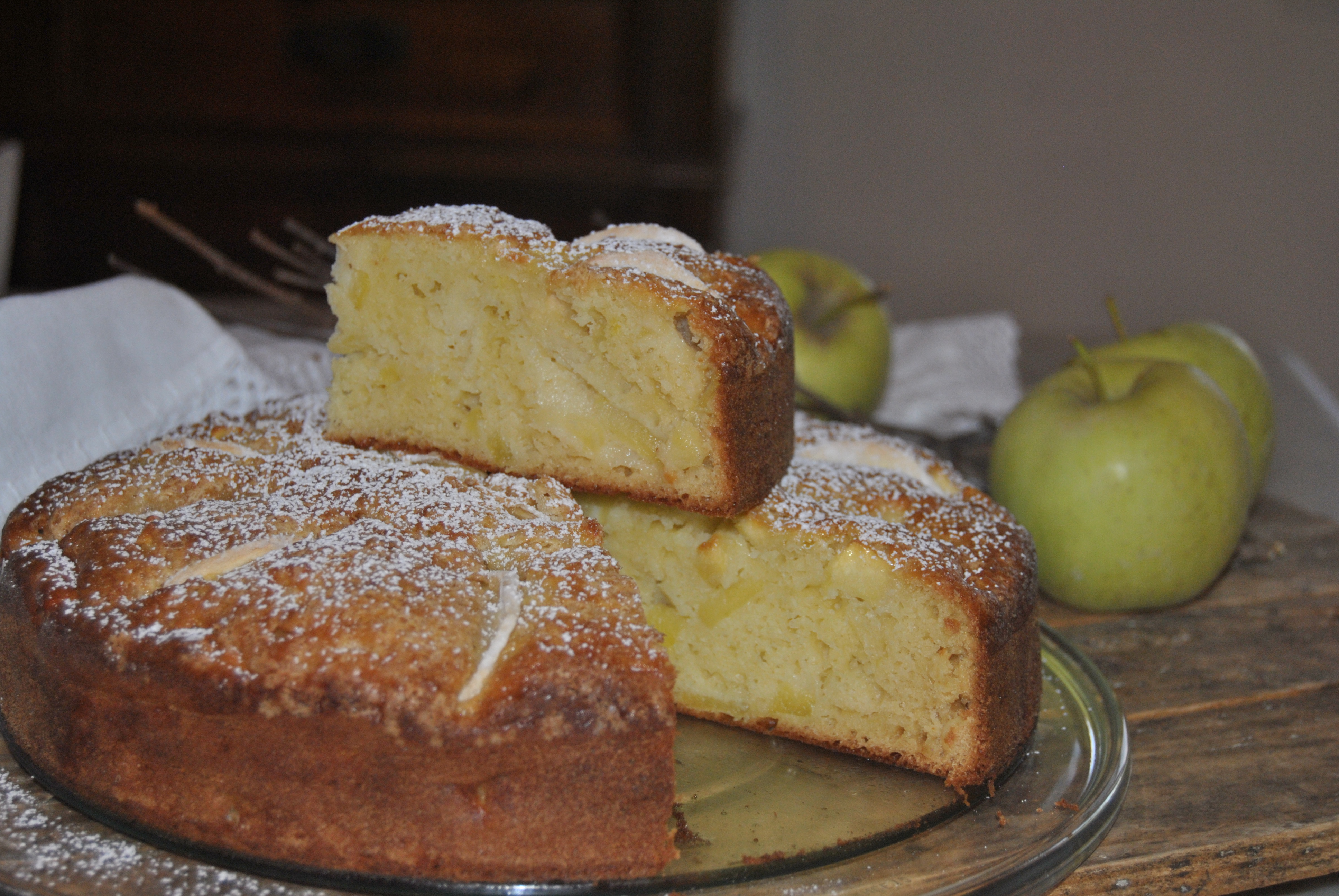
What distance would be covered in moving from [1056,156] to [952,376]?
179 cm

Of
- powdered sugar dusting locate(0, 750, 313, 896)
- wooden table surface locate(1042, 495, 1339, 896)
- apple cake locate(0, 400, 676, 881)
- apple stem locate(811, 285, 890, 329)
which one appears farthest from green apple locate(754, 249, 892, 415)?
powdered sugar dusting locate(0, 750, 313, 896)

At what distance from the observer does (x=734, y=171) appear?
17.0 feet

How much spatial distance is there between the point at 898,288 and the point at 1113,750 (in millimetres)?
3742

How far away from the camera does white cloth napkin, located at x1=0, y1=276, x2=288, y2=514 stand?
1746 millimetres

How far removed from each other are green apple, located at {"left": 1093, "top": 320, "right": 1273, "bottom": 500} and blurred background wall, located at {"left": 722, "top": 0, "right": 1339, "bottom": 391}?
1155 millimetres

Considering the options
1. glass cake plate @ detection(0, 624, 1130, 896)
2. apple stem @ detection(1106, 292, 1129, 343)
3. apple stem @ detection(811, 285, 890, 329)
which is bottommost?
glass cake plate @ detection(0, 624, 1130, 896)

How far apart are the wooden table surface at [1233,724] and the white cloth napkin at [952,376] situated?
66 cm

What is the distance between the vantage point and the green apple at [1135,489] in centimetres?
193

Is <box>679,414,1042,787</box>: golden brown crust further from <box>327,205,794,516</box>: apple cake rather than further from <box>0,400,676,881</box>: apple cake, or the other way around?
<box>0,400,676,881</box>: apple cake

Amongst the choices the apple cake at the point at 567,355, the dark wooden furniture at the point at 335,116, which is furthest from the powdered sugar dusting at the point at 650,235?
the dark wooden furniture at the point at 335,116

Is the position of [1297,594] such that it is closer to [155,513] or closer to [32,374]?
[155,513]

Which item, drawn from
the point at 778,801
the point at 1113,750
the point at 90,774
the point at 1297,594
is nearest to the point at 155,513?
the point at 90,774

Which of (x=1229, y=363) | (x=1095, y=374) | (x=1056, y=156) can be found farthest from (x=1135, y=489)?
(x=1056, y=156)

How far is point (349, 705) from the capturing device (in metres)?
1.11
